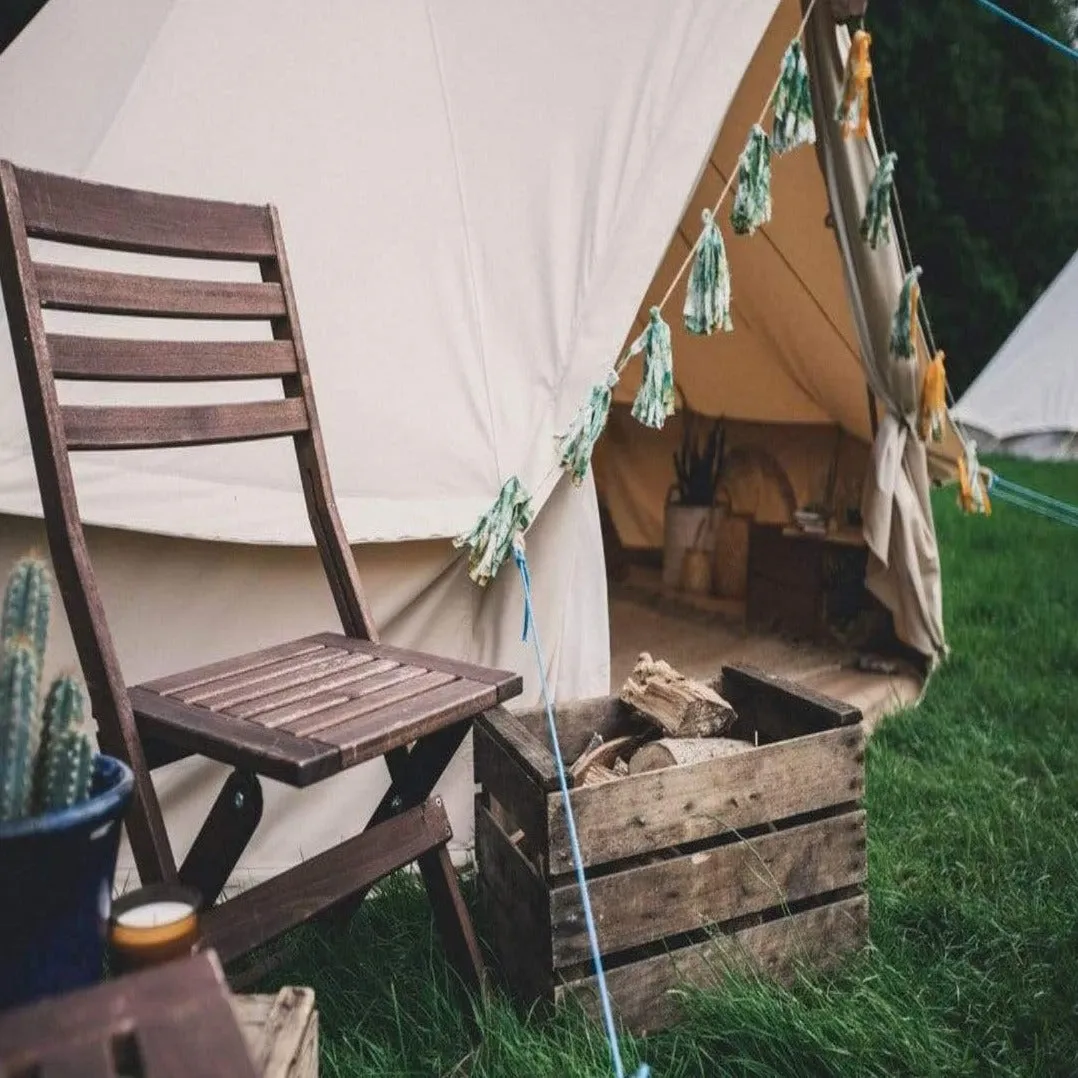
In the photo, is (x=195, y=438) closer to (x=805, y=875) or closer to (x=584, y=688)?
(x=584, y=688)

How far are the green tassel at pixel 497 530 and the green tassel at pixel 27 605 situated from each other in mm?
1113

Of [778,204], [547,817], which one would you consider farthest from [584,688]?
[778,204]

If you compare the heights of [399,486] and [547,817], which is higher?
[399,486]

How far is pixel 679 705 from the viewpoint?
2.02 m

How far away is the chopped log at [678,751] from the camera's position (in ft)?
6.25

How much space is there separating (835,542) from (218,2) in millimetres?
2574

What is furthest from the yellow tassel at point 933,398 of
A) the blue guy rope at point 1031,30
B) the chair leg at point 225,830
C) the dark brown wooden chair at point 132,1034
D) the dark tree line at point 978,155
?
the dark tree line at point 978,155

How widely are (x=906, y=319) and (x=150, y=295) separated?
205cm

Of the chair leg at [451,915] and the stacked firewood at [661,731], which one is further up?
the stacked firewood at [661,731]

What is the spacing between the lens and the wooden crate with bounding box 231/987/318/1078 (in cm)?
104

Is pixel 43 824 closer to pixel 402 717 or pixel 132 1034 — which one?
pixel 132 1034

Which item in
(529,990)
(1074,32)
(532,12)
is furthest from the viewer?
(1074,32)

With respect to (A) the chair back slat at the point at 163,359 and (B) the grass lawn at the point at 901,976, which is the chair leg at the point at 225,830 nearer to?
(B) the grass lawn at the point at 901,976

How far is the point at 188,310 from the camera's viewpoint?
166 centimetres
